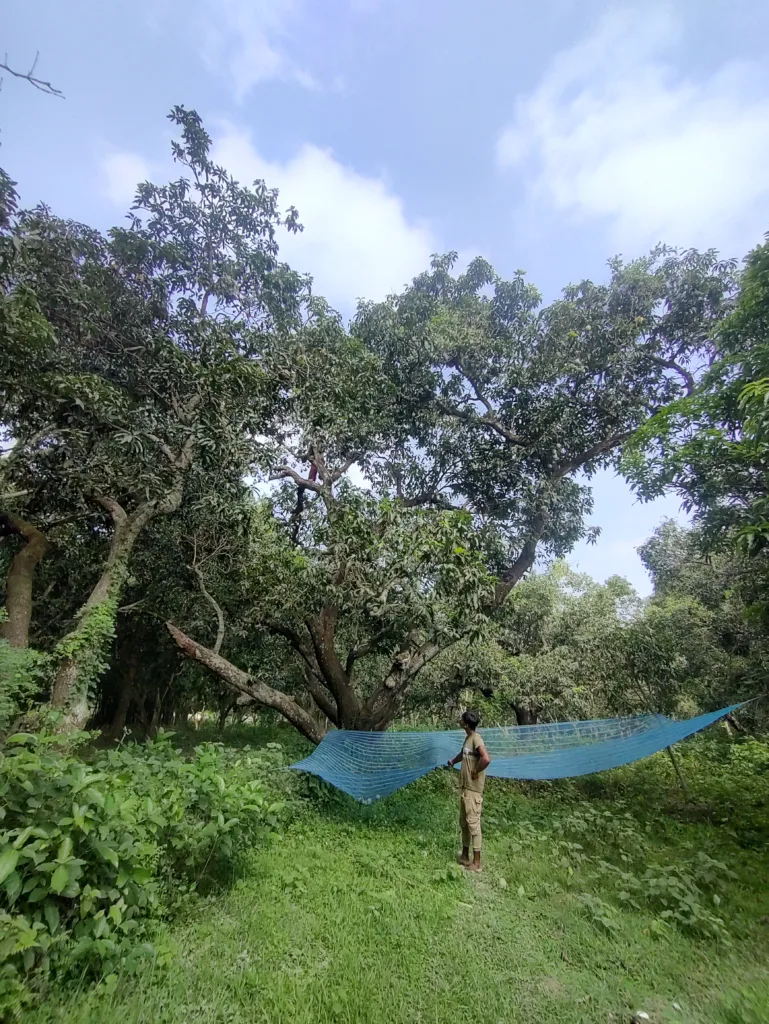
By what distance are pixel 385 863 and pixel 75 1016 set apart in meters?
1.98

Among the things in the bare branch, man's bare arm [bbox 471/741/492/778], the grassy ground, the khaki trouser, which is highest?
the bare branch

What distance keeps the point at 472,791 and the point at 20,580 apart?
5.00 m

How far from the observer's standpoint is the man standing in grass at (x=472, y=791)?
10.2 ft

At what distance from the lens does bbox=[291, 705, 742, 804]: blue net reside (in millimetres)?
3857

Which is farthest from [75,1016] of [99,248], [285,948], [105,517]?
[99,248]

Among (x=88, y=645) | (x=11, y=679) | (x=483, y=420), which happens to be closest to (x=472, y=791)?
(x=11, y=679)

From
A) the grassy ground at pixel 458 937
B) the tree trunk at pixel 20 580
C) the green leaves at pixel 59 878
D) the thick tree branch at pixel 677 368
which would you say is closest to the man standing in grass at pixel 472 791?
the grassy ground at pixel 458 937

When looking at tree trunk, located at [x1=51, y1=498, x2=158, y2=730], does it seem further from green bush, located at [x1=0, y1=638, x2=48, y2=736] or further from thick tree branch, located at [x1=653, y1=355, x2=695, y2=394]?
thick tree branch, located at [x1=653, y1=355, x2=695, y2=394]

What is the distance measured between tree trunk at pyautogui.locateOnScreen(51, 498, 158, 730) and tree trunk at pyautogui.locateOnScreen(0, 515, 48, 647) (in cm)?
83

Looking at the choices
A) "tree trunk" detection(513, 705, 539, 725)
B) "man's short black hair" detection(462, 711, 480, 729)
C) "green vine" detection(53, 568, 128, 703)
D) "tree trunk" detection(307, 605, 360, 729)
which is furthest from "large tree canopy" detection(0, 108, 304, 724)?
"tree trunk" detection(513, 705, 539, 725)

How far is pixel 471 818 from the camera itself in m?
3.13

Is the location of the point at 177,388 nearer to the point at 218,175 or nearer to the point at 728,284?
the point at 218,175

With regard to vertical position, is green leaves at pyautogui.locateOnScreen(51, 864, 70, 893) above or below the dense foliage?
below

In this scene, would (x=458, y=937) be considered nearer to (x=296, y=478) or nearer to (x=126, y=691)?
(x=296, y=478)
